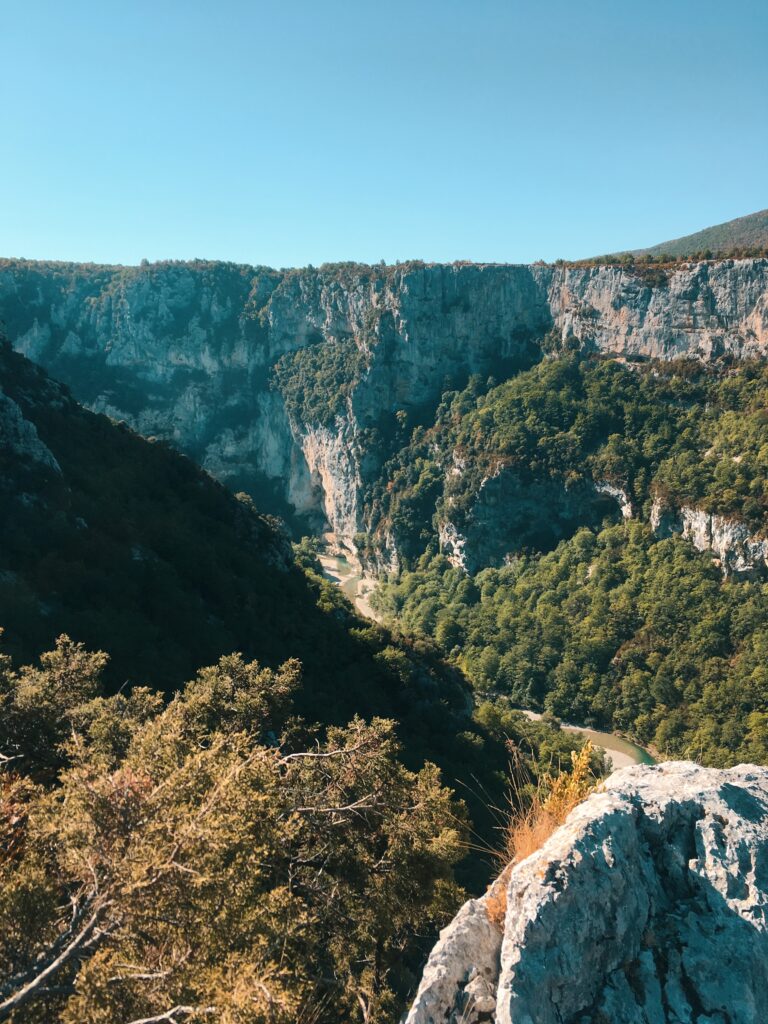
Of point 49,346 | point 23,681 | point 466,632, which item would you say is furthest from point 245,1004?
point 49,346

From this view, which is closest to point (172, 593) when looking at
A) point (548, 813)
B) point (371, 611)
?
point (548, 813)

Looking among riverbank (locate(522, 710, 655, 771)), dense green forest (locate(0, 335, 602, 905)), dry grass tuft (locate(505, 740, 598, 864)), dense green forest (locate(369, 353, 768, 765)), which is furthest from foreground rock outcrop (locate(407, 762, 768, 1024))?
riverbank (locate(522, 710, 655, 771))

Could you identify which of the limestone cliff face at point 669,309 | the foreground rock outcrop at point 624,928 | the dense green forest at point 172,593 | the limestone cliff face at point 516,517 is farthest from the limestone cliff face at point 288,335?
the foreground rock outcrop at point 624,928

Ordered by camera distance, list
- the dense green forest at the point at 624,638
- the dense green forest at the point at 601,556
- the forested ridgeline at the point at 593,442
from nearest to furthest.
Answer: the dense green forest at the point at 624,638
the dense green forest at the point at 601,556
the forested ridgeline at the point at 593,442

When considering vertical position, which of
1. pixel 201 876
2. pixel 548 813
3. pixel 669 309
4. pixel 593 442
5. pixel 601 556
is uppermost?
pixel 669 309

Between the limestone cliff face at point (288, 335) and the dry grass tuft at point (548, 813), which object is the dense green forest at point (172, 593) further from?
the limestone cliff face at point (288, 335)

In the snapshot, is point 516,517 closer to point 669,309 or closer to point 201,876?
point 669,309

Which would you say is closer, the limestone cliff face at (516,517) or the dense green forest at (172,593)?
the dense green forest at (172,593)
